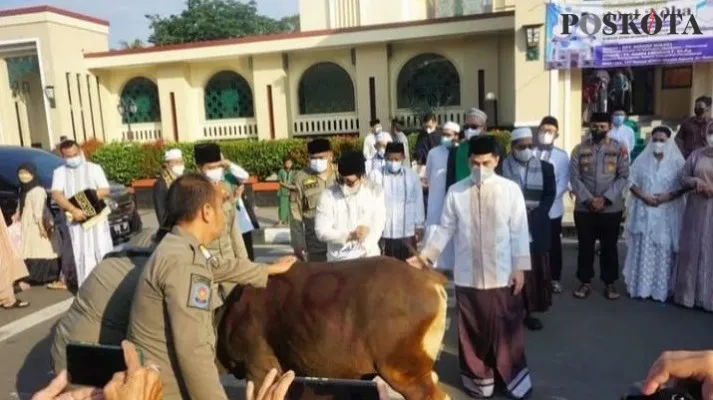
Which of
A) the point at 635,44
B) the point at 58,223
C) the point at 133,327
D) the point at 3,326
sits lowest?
the point at 3,326

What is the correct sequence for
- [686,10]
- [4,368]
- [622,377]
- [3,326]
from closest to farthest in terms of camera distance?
[622,377]
[4,368]
[3,326]
[686,10]

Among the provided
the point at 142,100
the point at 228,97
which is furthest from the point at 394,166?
the point at 142,100

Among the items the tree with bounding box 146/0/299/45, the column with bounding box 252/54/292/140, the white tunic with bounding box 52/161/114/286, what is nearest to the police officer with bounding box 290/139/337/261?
the white tunic with bounding box 52/161/114/286

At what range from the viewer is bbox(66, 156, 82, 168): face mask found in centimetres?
655

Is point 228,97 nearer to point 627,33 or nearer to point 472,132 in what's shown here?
point 627,33

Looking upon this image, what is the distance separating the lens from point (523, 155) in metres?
5.77

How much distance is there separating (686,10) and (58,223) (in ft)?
40.0

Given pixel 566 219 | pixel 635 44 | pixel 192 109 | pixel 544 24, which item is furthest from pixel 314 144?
pixel 192 109

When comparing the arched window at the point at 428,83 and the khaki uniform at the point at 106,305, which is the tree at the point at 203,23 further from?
the khaki uniform at the point at 106,305

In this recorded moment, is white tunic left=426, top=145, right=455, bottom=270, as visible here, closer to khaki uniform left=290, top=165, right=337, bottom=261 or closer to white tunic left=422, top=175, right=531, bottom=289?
khaki uniform left=290, top=165, right=337, bottom=261

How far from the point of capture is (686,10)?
1241cm

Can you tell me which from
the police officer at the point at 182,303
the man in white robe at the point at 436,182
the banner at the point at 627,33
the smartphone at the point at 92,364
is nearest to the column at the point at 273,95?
the banner at the point at 627,33

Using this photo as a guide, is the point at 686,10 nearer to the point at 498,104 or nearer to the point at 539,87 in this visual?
the point at 539,87

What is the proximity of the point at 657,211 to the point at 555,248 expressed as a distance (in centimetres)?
102
